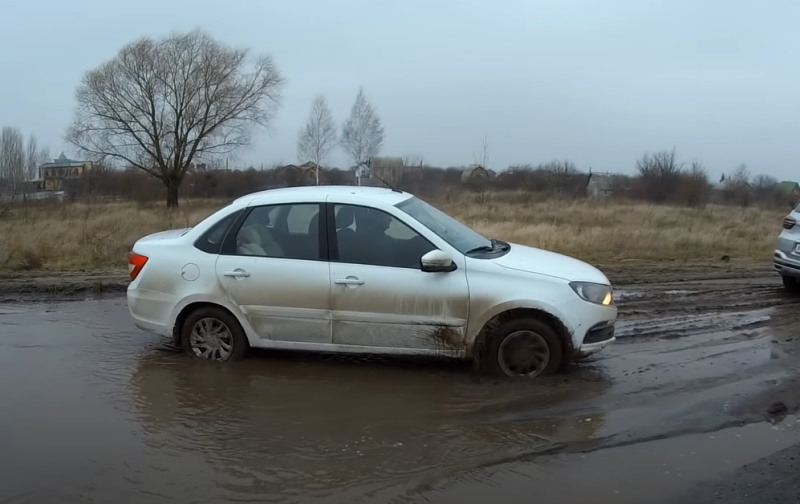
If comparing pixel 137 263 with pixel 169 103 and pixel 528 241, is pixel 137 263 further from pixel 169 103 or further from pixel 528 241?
pixel 169 103

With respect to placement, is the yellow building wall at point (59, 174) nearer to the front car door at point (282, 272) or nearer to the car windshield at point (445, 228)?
the front car door at point (282, 272)

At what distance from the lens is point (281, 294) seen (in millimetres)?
5801

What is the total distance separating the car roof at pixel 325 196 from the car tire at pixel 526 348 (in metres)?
1.52

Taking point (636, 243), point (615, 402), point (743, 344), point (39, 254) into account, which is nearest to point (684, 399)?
point (615, 402)

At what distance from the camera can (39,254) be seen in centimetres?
1280

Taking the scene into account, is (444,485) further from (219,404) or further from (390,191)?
(390,191)

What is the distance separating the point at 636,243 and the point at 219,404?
1165cm

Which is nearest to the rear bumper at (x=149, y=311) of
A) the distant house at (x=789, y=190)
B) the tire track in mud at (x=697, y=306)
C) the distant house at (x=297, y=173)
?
the tire track in mud at (x=697, y=306)

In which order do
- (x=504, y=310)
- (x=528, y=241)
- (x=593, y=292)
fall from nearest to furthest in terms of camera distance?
(x=504, y=310), (x=593, y=292), (x=528, y=241)

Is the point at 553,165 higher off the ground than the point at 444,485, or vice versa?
the point at 553,165

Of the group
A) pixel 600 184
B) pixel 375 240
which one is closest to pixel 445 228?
pixel 375 240

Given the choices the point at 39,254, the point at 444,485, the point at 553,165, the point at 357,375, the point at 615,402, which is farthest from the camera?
the point at 553,165

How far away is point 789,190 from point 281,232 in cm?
5628

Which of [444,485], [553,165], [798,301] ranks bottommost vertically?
[444,485]
